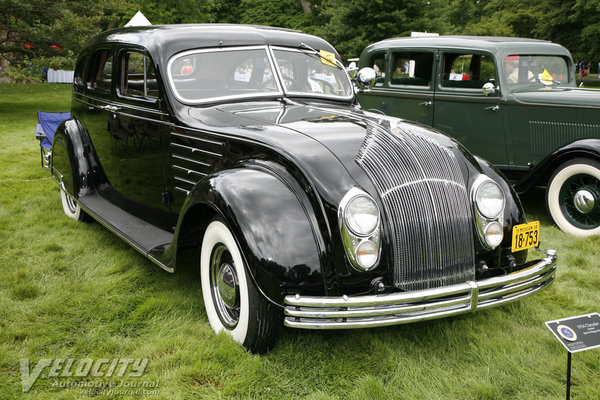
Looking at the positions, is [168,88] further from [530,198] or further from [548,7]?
[548,7]

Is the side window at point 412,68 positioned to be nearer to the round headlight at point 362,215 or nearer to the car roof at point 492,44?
the car roof at point 492,44

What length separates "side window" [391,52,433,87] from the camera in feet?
21.8

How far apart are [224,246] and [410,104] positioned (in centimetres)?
449

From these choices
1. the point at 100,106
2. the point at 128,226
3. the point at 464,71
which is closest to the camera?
the point at 128,226

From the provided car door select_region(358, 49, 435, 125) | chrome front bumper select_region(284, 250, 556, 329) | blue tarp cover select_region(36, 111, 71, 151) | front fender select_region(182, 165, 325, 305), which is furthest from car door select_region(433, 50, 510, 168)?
blue tarp cover select_region(36, 111, 71, 151)

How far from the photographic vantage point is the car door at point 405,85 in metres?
6.59

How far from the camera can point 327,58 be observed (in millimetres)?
4465

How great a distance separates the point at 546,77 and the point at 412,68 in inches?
62.3

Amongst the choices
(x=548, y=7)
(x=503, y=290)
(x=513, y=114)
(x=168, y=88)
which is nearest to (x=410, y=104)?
(x=513, y=114)

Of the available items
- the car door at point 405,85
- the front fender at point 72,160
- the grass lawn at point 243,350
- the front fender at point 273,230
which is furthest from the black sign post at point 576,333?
the car door at point 405,85

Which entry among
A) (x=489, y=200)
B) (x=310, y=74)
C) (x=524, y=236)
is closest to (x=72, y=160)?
(x=310, y=74)

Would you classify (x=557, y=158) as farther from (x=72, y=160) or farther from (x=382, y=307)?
(x=72, y=160)

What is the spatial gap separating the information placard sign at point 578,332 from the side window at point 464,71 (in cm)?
444

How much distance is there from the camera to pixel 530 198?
20.9 ft
